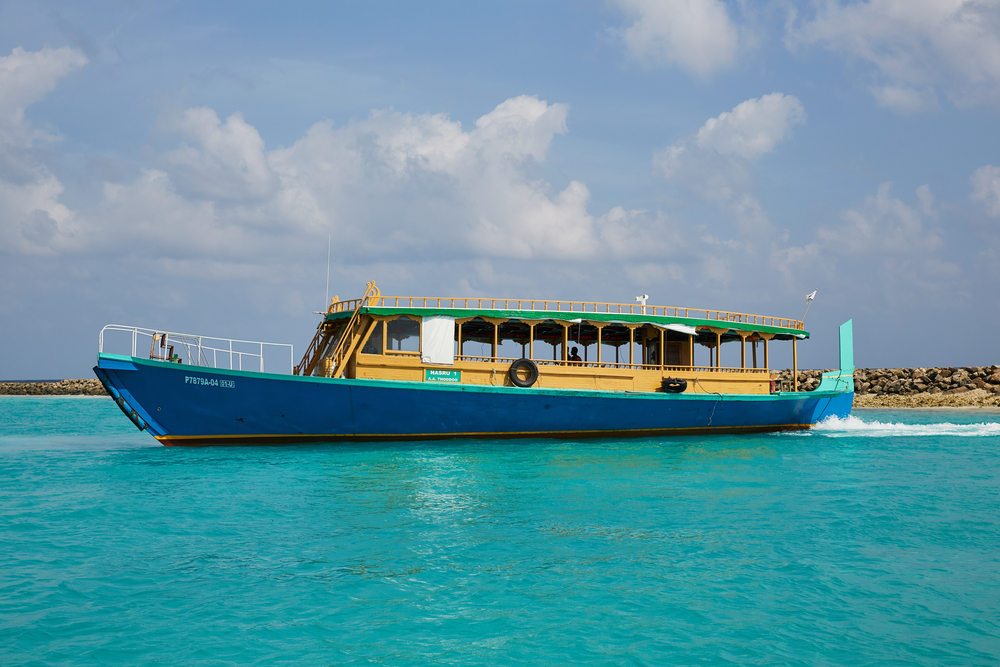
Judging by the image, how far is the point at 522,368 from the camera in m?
18.1

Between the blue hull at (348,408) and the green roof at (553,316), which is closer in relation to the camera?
the blue hull at (348,408)

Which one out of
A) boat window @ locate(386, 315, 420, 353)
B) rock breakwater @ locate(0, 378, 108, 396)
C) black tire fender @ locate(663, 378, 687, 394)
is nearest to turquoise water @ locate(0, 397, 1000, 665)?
boat window @ locate(386, 315, 420, 353)

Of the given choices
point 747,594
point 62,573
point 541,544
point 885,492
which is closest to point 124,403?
point 62,573

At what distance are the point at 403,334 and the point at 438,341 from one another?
94 centimetres

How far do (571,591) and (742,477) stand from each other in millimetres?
7688

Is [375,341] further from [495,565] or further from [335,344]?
[495,565]

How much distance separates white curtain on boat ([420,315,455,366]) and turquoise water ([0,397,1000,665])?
14.0 feet

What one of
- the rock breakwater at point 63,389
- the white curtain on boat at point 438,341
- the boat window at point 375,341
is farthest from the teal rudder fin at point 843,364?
the rock breakwater at point 63,389

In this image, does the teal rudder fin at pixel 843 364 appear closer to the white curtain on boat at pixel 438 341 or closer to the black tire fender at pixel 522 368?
the black tire fender at pixel 522 368

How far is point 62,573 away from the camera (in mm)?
7004

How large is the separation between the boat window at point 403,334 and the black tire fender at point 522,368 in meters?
2.57

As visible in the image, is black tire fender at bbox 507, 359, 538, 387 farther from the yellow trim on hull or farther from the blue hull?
the yellow trim on hull

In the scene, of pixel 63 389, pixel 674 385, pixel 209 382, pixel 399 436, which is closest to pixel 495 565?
pixel 399 436

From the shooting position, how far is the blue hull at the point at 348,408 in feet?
50.7
